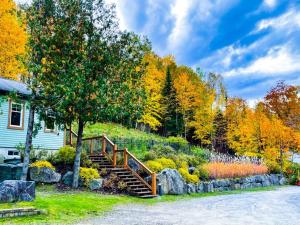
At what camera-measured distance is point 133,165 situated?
16.9 meters

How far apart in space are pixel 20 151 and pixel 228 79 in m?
40.1

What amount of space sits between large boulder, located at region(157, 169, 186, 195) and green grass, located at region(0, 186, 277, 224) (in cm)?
58

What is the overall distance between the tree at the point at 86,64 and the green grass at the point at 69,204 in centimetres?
197

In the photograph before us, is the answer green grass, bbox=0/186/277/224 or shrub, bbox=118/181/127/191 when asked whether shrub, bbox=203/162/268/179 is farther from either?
shrub, bbox=118/181/127/191

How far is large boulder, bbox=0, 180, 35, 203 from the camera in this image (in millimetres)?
9055

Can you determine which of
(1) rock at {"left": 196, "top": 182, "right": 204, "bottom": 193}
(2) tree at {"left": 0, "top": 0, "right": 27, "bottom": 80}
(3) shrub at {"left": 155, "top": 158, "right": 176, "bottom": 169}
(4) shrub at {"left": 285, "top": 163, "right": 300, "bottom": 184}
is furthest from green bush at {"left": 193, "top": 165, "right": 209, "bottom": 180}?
(2) tree at {"left": 0, "top": 0, "right": 27, "bottom": 80}

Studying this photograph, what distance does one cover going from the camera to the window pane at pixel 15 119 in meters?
17.8

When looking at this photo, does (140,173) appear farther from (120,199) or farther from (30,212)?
(30,212)

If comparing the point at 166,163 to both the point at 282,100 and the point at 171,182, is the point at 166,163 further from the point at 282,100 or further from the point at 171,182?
the point at 282,100

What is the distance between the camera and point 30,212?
27.6ft

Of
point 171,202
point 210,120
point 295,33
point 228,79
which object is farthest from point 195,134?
point 171,202

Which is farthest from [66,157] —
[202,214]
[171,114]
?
[171,114]

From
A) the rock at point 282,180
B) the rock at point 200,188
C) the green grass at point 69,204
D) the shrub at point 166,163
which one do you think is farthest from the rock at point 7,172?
the rock at point 282,180

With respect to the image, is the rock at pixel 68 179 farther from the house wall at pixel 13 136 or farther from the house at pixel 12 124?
the house at pixel 12 124
